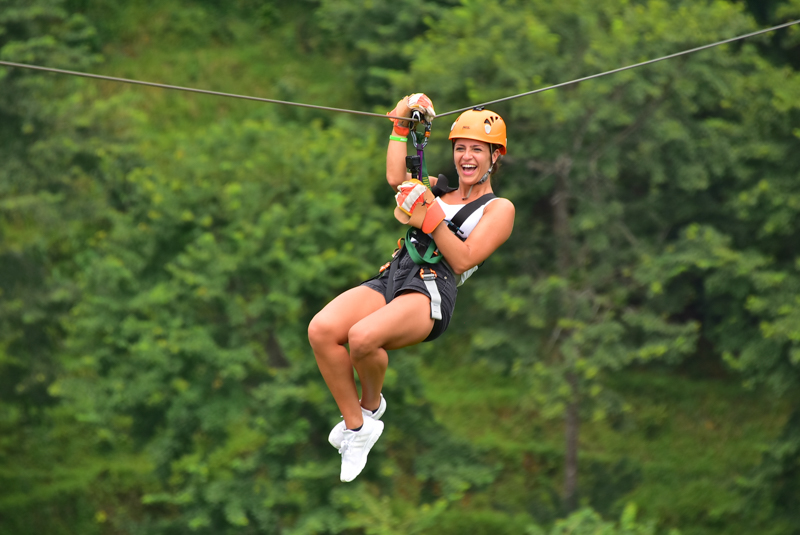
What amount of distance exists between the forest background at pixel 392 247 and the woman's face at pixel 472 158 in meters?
8.02

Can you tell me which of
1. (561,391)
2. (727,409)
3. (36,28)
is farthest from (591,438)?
(36,28)

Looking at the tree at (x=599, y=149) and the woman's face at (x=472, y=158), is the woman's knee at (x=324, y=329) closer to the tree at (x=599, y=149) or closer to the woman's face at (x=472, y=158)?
the woman's face at (x=472, y=158)

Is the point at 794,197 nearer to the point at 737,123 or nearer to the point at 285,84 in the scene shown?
the point at 737,123

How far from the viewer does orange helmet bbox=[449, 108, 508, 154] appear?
14.8ft

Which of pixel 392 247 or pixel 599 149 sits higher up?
pixel 599 149

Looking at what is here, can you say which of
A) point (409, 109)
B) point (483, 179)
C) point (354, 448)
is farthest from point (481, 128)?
point (354, 448)

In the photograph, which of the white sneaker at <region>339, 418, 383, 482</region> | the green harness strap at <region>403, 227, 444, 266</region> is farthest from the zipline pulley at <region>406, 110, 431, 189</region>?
the white sneaker at <region>339, 418, 383, 482</region>

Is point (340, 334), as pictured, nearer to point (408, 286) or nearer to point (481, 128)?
point (408, 286)

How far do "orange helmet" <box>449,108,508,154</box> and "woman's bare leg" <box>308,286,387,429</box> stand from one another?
913mm

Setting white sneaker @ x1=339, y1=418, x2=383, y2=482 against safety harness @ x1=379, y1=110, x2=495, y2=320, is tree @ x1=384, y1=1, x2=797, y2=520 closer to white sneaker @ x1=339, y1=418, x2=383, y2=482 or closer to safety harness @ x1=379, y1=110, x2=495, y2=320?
safety harness @ x1=379, y1=110, x2=495, y2=320

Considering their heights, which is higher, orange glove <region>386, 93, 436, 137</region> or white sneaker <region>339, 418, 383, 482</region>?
orange glove <region>386, 93, 436, 137</region>

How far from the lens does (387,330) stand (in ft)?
13.5

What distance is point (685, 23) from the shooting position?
1325 centimetres

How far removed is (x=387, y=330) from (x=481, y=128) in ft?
3.78
